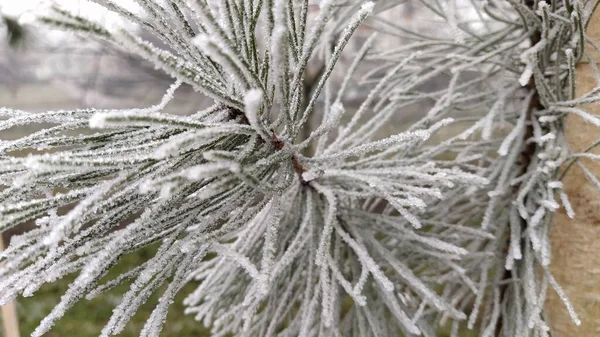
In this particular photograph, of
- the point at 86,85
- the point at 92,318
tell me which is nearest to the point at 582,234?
the point at 92,318

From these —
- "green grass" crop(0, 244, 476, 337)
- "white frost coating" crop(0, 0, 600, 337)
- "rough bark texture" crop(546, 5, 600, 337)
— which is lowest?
"green grass" crop(0, 244, 476, 337)

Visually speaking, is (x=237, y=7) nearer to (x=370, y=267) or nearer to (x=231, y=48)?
(x=231, y=48)

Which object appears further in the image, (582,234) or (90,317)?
(90,317)

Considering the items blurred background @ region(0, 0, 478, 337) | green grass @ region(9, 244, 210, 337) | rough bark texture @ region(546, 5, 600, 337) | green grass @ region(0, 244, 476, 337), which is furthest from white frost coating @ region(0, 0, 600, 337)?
green grass @ region(9, 244, 210, 337)

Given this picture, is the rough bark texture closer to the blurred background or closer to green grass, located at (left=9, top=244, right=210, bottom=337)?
the blurred background

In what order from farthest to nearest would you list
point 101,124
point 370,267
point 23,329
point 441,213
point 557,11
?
point 23,329 < point 441,213 < point 557,11 < point 370,267 < point 101,124

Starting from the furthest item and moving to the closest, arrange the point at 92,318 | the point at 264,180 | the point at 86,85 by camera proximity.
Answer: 1. the point at 86,85
2. the point at 92,318
3. the point at 264,180

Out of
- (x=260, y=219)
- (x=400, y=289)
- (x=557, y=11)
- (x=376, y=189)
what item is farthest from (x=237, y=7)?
(x=400, y=289)

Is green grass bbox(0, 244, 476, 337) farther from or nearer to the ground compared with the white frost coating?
nearer to the ground

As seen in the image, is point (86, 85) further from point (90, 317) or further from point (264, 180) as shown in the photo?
point (264, 180)
